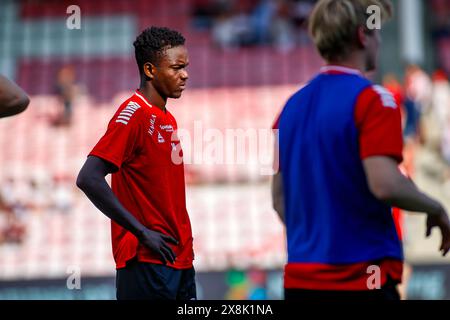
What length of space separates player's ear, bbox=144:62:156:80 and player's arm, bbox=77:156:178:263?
1.39ft

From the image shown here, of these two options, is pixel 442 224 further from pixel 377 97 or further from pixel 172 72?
pixel 172 72

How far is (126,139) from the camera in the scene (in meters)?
3.25

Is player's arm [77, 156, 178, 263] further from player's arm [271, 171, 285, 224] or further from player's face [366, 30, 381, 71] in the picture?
player's face [366, 30, 381, 71]

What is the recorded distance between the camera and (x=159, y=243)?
10.5ft

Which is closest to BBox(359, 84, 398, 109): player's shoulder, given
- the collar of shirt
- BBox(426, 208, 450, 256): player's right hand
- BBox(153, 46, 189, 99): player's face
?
the collar of shirt

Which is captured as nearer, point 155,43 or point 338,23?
point 338,23

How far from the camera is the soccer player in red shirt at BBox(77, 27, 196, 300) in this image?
3.24 metres

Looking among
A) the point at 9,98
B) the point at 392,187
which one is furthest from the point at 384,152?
the point at 9,98

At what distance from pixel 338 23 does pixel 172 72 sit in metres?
0.89

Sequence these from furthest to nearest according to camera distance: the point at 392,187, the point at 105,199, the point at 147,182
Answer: the point at 147,182 < the point at 105,199 < the point at 392,187

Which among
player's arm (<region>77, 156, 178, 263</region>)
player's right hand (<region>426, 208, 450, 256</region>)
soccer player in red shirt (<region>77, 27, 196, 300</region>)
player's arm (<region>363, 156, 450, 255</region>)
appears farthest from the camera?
soccer player in red shirt (<region>77, 27, 196, 300</region>)

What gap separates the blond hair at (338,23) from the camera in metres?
2.68
